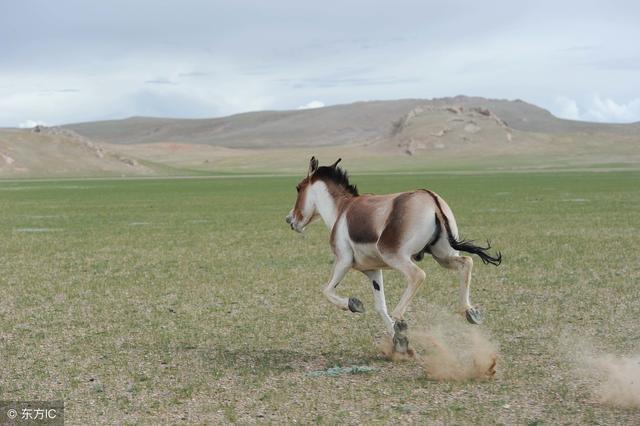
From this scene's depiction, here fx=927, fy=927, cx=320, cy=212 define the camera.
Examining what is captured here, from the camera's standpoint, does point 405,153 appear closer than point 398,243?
No

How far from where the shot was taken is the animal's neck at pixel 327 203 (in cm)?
1090

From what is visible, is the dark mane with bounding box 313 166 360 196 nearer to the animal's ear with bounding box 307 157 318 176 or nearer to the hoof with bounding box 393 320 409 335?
the animal's ear with bounding box 307 157 318 176

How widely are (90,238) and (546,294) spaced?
15.9m

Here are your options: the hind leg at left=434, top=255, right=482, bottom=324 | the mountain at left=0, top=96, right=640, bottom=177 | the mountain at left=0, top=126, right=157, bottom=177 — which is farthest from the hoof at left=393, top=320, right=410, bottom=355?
the mountain at left=0, top=126, right=157, bottom=177

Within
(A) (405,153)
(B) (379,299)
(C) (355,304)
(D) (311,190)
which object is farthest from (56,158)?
(C) (355,304)

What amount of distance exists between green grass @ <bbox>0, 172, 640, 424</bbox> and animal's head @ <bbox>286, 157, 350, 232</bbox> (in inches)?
59.9

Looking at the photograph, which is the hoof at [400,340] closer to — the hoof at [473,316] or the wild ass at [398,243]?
the wild ass at [398,243]

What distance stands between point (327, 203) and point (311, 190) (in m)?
0.32

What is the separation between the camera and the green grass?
27.9 ft

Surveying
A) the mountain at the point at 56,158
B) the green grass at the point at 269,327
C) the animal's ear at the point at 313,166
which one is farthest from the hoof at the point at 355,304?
the mountain at the point at 56,158

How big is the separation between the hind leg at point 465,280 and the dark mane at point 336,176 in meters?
1.55

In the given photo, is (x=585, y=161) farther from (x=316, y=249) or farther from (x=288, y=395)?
(x=288, y=395)

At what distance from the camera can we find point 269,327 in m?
12.4

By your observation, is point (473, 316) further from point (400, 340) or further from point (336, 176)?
point (336, 176)
